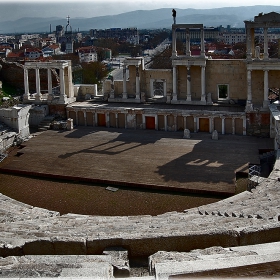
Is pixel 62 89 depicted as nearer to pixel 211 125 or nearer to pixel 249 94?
pixel 211 125

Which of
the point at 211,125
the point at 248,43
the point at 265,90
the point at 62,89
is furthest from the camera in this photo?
the point at 62,89

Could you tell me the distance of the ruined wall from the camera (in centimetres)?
2747

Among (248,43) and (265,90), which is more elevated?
(248,43)

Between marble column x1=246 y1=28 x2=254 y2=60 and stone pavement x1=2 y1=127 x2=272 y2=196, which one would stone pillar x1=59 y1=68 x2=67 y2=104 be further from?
marble column x1=246 y1=28 x2=254 y2=60

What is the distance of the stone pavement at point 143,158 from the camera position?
60.1ft

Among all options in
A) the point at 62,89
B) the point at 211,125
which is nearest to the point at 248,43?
Result: the point at 211,125

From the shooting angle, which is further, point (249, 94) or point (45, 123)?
point (45, 123)

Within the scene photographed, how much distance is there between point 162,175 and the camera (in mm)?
18766

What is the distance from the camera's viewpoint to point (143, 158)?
21.0 m

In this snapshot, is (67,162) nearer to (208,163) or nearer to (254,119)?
(208,163)

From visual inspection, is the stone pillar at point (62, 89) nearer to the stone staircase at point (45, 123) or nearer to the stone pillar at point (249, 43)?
the stone staircase at point (45, 123)

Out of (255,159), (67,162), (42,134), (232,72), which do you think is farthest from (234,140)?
(42,134)

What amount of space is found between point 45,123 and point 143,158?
9164 mm

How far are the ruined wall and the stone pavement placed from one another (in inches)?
155
